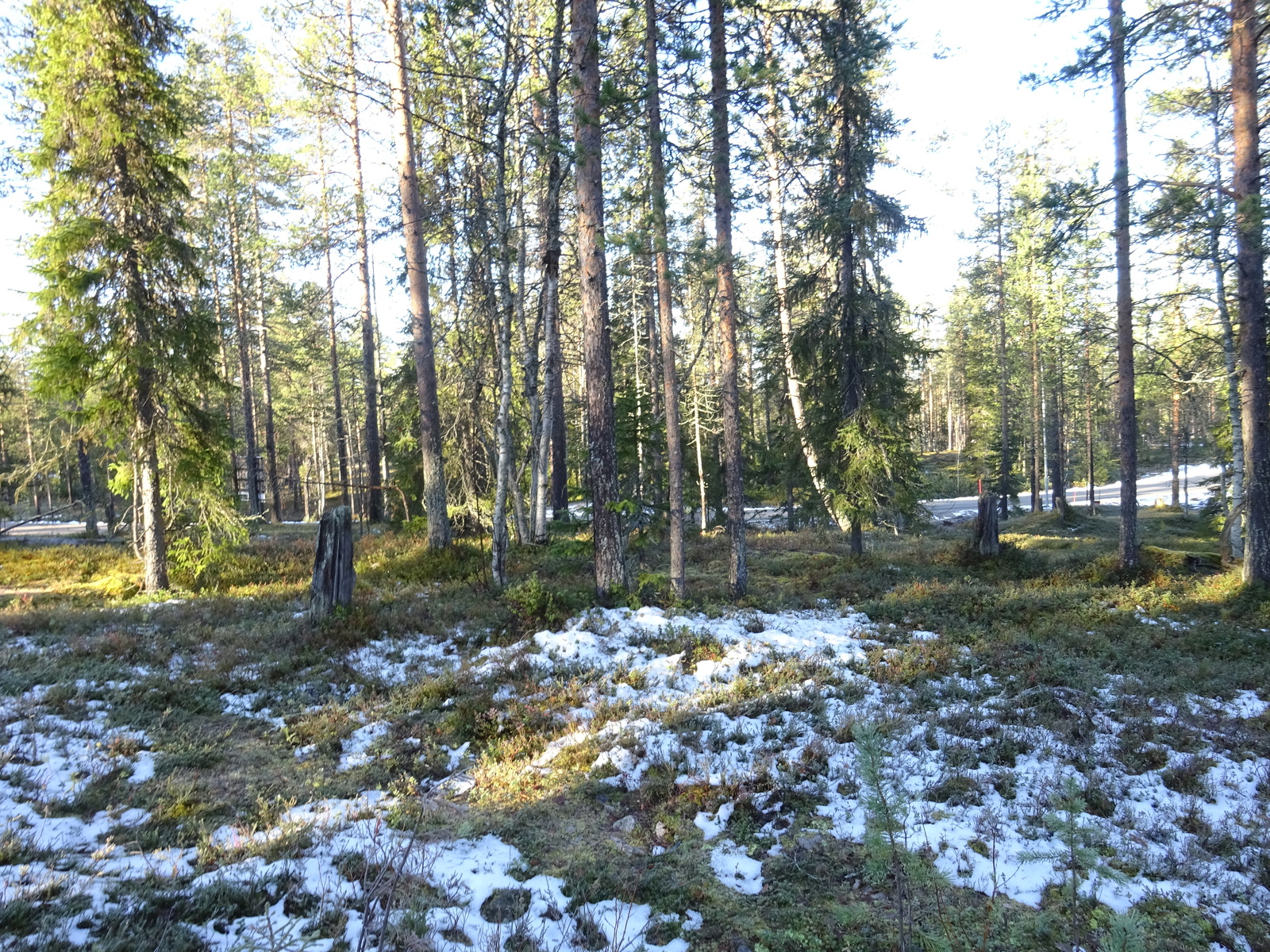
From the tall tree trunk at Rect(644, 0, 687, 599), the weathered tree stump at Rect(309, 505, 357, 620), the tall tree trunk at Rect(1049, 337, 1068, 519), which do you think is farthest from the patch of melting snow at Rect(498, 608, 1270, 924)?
the tall tree trunk at Rect(1049, 337, 1068, 519)

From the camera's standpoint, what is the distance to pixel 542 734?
6.97 meters

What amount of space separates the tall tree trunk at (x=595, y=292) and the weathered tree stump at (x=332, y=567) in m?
4.14

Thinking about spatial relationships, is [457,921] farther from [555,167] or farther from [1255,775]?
[555,167]

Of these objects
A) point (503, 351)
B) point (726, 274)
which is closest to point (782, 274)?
point (726, 274)

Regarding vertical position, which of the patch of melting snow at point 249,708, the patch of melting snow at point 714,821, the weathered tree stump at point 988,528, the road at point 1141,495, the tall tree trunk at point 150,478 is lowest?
the road at point 1141,495

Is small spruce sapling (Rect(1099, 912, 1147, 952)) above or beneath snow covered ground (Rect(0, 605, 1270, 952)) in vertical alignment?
above

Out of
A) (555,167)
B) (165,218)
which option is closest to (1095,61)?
(555,167)

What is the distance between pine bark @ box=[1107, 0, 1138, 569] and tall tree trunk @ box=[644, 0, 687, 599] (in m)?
9.19

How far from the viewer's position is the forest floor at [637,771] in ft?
12.7

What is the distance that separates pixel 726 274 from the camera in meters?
11.4

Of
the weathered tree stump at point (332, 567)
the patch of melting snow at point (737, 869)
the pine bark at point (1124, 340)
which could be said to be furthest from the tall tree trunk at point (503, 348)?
the pine bark at point (1124, 340)

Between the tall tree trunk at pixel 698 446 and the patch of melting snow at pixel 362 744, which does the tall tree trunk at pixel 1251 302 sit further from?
the patch of melting snow at pixel 362 744

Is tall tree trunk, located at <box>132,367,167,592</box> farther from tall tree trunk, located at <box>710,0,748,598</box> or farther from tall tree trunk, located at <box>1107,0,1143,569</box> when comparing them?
tall tree trunk, located at <box>1107,0,1143,569</box>

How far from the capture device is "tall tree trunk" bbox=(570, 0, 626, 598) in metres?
10.1
